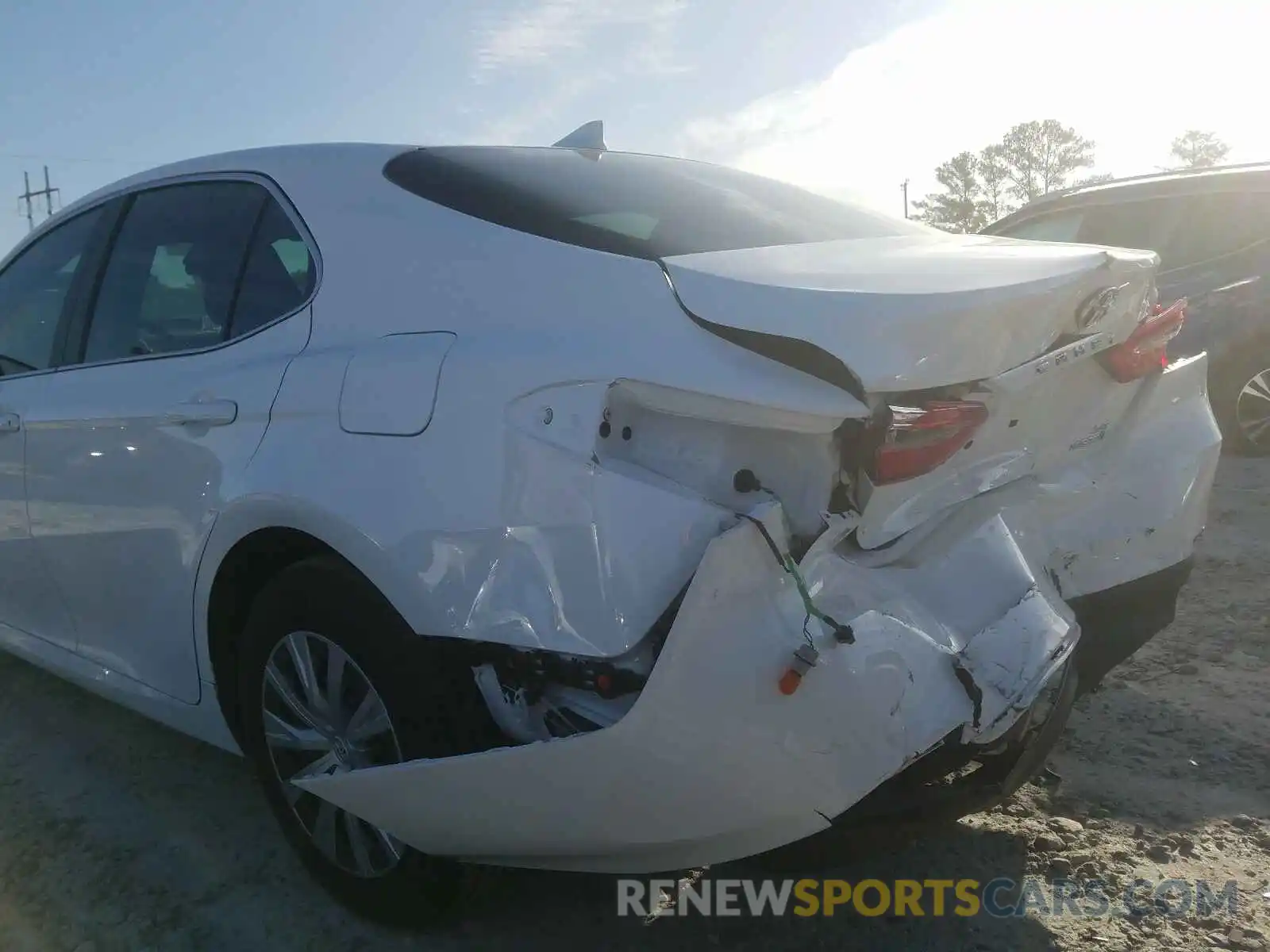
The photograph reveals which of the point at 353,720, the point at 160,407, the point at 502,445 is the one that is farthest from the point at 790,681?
the point at 160,407

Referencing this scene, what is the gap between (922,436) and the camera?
1.88 meters

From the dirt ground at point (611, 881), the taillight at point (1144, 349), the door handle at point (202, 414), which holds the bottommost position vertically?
the dirt ground at point (611, 881)

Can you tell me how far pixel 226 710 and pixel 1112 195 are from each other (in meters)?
6.17

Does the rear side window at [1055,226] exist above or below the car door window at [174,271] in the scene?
above

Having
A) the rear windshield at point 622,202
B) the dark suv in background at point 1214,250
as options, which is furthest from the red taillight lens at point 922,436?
the dark suv in background at point 1214,250

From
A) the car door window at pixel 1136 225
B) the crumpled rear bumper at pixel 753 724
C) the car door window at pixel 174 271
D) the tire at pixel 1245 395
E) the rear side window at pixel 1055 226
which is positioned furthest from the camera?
the rear side window at pixel 1055 226

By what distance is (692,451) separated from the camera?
5.96 feet

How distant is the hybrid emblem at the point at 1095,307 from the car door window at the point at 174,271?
1915 mm

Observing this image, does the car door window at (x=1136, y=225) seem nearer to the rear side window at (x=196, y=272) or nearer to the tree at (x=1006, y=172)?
the rear side window at (x=196, y=272)

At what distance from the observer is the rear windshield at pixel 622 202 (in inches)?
89.1

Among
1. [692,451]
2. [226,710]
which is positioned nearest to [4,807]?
[226,710]

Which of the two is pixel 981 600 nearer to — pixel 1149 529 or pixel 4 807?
pixel 1149 529

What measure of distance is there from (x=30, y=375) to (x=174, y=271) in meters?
0.73

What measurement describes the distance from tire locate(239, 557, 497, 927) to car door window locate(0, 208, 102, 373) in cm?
154
